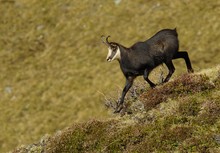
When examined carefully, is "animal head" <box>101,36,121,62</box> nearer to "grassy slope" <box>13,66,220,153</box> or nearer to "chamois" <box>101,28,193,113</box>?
"chamois" <box>101,28,193,113</box>

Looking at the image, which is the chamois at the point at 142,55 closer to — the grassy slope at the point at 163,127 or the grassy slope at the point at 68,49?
the grassy slope at the point at 163,127

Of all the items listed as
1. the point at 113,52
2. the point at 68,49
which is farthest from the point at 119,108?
the point at 68,49

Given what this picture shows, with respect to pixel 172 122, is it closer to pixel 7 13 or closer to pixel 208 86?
pixel 208 86

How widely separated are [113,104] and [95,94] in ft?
59.0

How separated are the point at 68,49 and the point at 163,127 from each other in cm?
2797

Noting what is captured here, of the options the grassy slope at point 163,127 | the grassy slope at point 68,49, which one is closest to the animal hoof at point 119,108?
the grassy slope at point 163,127

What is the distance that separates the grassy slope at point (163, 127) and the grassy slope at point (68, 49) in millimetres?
18065

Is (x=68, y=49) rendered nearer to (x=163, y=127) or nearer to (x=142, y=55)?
(x=142, y=55)

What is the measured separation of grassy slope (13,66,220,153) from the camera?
1171 cm

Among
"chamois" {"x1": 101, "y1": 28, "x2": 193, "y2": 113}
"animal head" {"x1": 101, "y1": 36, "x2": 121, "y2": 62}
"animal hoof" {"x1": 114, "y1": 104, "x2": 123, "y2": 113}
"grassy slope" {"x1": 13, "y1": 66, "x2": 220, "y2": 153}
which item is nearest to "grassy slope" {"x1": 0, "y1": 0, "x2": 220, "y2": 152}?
"chamois" {"x1": 101, "y1": 28, "x2": 193, "y2": 113}

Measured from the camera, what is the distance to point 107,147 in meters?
12.8

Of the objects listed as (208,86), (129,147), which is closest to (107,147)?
(129,147)

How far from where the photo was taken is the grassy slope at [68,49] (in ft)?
113

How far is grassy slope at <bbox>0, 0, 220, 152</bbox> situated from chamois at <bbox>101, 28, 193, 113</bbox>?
16171 mm
